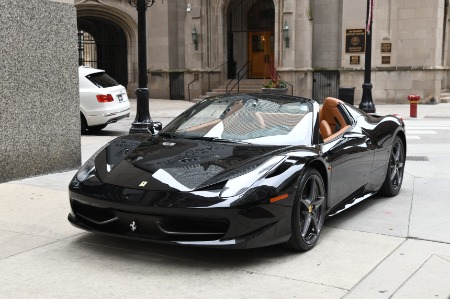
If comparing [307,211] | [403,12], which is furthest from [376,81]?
[307,211]

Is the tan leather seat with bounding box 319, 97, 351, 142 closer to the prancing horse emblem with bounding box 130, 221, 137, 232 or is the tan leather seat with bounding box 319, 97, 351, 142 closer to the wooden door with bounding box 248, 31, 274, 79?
the prancing horse emblem with bounding box 130, 221, 137, 232

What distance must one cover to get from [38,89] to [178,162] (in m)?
4.23

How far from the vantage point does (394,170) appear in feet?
24.5

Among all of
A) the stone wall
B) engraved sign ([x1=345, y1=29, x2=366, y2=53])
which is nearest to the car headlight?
the stone wall

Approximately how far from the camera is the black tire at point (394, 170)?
7.25 m

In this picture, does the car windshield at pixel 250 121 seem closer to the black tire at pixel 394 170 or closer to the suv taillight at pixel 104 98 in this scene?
the black tire at pixel 394 170

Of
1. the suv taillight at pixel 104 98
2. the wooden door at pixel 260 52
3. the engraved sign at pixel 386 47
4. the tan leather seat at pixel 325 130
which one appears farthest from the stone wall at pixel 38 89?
the wooden door at pixel 260 52

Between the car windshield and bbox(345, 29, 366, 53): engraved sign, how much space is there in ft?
69.0

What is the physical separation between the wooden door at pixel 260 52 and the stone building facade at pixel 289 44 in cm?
5

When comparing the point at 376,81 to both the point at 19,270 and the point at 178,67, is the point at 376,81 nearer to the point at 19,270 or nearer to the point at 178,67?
the point at 178,67

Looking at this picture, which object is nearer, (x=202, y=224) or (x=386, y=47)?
(x=202, y=224)

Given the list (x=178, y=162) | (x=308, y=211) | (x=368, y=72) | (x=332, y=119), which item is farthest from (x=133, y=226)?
→ (x=368, y=72)

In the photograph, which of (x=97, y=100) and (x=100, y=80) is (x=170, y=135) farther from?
(x=100, y=80)

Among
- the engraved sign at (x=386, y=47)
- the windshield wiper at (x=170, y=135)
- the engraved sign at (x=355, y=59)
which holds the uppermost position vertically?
the engraved sign at (x=386, y=47)
